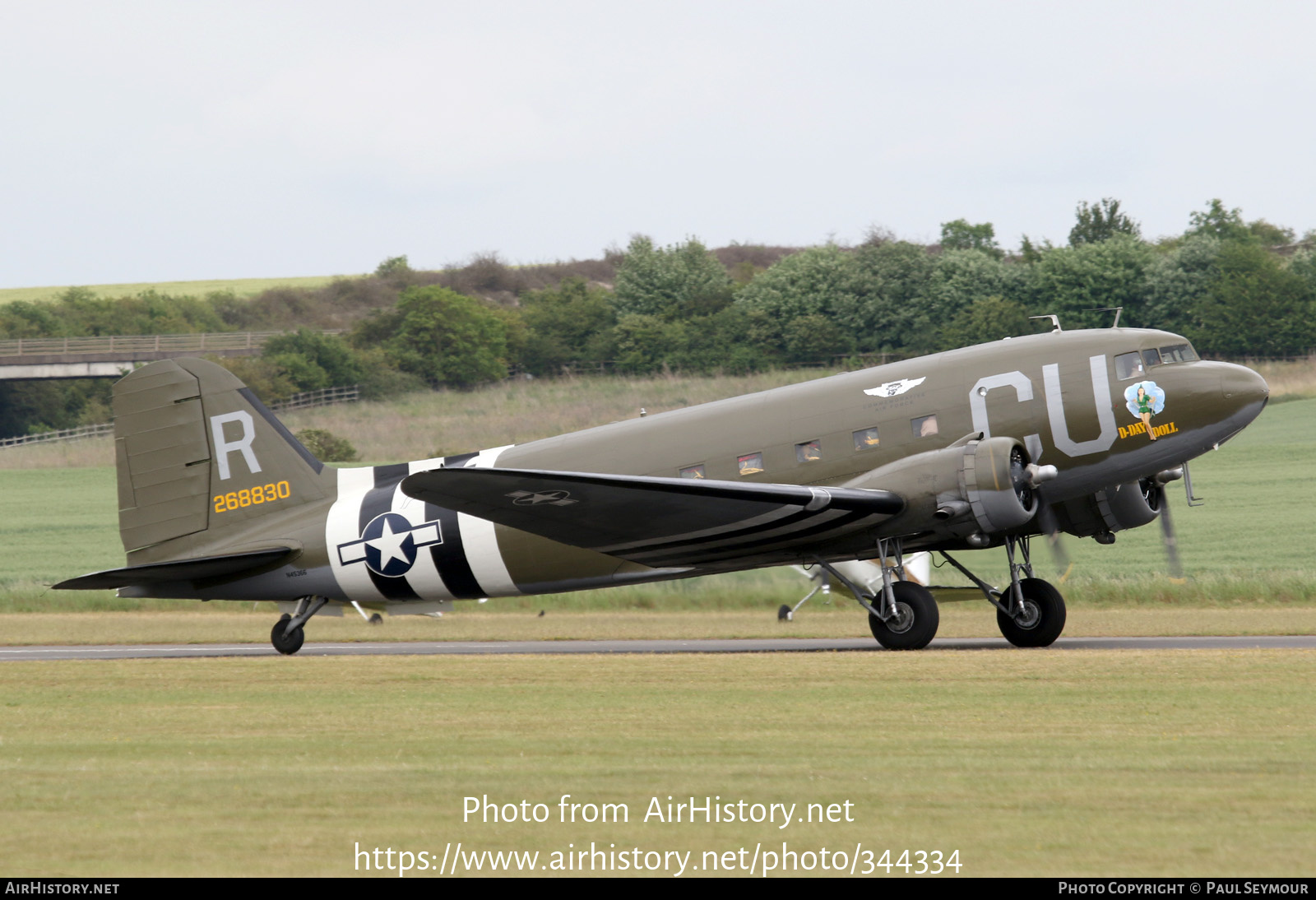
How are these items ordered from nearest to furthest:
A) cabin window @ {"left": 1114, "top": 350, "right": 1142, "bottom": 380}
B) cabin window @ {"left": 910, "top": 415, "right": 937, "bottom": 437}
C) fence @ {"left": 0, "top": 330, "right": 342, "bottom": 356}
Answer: cabin window @ {"left": 1114, "top": 350, "right": 1142, "bottom": 380}, cabin window @ {"left": 910, "top": 415, "right": 937, "bottom": 437}, fence @ {"left": 0, "top": 330, "right": 342, "bottom": 356}

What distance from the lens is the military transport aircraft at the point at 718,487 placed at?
18.7 meters

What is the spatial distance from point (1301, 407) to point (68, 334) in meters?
74.5

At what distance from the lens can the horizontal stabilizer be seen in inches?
837

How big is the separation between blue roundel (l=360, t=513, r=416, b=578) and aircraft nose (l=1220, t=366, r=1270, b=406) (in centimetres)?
1218

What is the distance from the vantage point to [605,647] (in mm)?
22812

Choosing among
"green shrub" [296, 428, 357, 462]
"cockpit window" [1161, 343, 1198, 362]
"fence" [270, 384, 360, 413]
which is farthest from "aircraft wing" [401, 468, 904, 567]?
"fence" [270, 384, 360, 413]

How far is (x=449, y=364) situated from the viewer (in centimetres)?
7469

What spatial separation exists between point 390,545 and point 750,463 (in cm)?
591

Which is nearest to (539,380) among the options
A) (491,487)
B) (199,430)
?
(199,430)

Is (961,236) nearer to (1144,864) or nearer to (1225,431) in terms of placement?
(1225,431)

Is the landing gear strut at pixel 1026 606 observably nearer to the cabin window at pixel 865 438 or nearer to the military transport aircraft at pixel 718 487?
the military transport aircraft at pixel 718 487

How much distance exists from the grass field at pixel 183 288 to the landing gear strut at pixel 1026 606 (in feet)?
441

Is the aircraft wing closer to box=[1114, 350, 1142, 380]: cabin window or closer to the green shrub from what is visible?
box=[1114, 350, 1142, 380]: cabin window

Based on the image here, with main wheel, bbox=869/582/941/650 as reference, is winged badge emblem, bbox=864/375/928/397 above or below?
above
